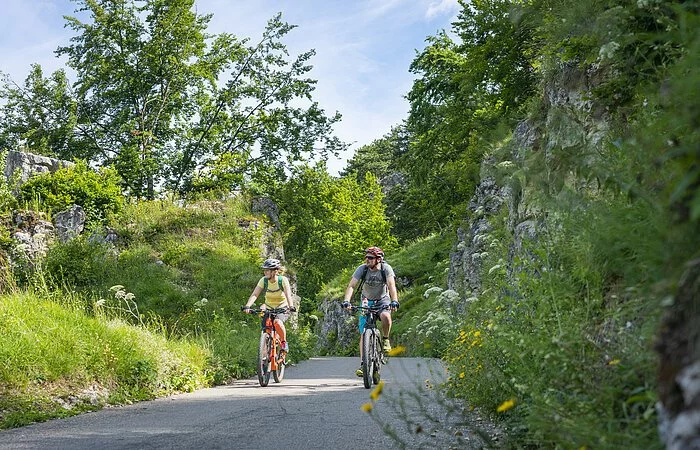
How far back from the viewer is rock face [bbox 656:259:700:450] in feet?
5.65

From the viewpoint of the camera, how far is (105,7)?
109 ft

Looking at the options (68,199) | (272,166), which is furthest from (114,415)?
(272,166)

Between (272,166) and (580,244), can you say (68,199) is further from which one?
(580,244)

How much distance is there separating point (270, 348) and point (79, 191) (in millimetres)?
→ 15661

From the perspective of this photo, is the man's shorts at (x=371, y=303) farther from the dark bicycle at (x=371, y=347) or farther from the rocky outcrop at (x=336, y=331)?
the rocky outcrop at (x=336, y=331)

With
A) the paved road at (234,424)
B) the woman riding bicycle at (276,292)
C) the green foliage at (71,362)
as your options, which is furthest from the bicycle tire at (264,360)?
the paved road at (234,424)

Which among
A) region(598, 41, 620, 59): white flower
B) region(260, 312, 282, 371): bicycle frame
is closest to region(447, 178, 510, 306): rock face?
region(260, 312, 282, 371): bicycle frame

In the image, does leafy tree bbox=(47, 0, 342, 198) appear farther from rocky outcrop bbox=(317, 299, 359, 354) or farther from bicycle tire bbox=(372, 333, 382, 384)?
bicycle tire bbox=(372, 333, 382, 384)

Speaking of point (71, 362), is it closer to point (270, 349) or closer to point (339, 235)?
point (270, 349)

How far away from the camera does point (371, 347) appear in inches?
447

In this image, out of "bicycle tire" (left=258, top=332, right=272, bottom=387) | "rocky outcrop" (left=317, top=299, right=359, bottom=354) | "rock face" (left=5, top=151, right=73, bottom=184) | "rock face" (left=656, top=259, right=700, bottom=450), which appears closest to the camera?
"rock face" (left=656, top=259, right=700, bottom=450)

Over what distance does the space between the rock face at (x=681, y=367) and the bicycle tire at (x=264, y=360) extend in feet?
35.9

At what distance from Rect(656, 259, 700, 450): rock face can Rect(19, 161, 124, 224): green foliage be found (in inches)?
983

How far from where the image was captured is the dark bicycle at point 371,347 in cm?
1130
